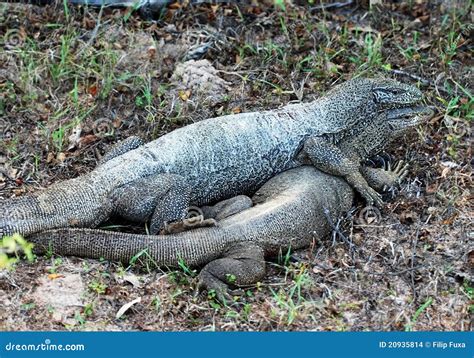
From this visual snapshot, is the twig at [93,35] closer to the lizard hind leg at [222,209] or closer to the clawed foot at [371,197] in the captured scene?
the lizard hind leg at [222,209]

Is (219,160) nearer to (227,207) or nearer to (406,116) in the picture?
(227,207)

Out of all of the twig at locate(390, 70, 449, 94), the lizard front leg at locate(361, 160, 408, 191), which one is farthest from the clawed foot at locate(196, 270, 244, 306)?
the twig at locate(390, 70, 449, 94)

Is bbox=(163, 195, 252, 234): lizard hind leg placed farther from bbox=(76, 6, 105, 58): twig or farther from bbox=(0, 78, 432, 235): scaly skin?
bbox=(76, 6, 105, 58): twig

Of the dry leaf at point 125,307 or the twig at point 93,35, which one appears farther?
the twig at point 93,35

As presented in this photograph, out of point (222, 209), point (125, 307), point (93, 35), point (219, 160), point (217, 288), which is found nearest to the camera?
point (125, 307)

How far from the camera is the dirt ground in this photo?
21.8ft

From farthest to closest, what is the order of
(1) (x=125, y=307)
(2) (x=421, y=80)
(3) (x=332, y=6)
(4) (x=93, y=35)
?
(3) (x=332, y=6)
(4) (x=93, y=35)
(2) (x=421, y=80)
(1) (x=125, y=307)

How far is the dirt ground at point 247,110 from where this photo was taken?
6.64 m

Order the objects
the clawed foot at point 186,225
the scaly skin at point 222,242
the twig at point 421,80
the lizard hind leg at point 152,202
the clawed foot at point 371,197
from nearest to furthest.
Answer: the scaly skin at point 222,242 < the clawed foot at point 186,225 < the lizard hind leg at point 152,202 < the clawed foot at point 371,197 < the twig at point 421,80

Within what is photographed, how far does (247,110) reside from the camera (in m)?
9.16

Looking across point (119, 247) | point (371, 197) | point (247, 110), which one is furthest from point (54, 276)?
point (247, 110)

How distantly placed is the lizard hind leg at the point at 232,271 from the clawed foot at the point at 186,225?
0.31 meters

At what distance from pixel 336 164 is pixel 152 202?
1842 millimetres

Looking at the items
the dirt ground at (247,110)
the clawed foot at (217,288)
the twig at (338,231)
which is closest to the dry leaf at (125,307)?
the dirt ground at (247,110)
